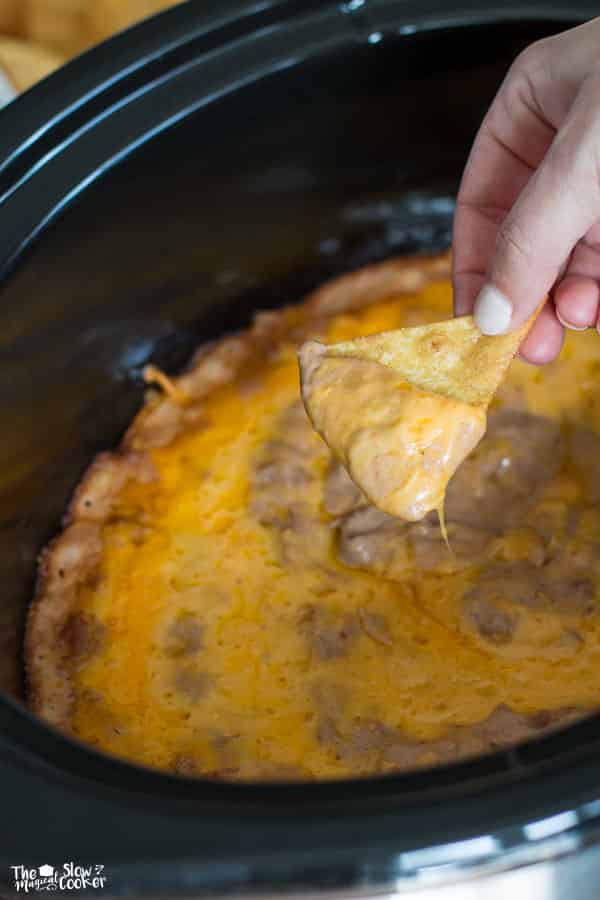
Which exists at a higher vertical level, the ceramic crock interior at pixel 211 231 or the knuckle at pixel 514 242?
the ceramic crock interior at pixel 211 231

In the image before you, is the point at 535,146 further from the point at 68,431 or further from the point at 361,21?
the point at 68,431

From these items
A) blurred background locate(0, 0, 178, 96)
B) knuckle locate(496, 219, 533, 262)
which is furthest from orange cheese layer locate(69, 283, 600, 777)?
blurred background locate(0, 0, 178, 96)

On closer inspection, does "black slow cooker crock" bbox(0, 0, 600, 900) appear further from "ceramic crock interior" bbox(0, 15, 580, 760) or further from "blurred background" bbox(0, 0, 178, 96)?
"blurred background" bbox(0, 0, 178, 96)

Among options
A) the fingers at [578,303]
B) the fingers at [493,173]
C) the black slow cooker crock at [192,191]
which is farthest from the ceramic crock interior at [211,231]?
the fingers at [578,303]

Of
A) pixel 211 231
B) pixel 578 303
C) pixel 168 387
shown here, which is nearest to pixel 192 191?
pixel 211 231

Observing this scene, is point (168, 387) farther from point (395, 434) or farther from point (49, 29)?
point (49, 29)

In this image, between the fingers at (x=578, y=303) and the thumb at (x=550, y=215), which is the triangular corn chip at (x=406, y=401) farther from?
the fingers at (x=578, y=303)
